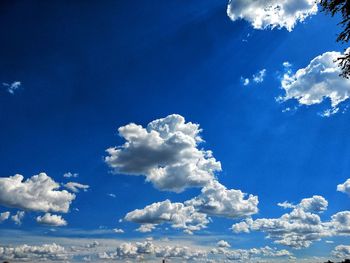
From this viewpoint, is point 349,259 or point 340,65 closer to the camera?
point 340,65

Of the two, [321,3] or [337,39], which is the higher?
[321,3]

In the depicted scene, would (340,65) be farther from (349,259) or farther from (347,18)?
(349,259)

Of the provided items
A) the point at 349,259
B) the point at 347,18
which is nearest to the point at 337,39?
the point at 347,18

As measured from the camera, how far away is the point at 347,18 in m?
25.0

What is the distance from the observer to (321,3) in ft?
83.7

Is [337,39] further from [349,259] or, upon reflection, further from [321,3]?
[349,259]

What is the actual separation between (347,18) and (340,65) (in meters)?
2.87

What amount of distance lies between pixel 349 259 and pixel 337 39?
10700 centimetres

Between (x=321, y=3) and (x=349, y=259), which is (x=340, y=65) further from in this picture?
(x=349, y=259)

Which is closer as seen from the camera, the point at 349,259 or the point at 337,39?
the point at 337,39

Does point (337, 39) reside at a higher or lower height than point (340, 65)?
higher

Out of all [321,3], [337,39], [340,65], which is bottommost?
[340,65]

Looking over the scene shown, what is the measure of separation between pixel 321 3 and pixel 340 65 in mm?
4052

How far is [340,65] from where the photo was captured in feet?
82.5
